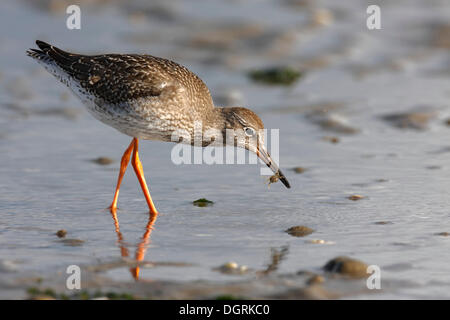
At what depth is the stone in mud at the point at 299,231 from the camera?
27.9 feet

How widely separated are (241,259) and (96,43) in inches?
406

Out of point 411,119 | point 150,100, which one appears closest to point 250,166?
point 150,100

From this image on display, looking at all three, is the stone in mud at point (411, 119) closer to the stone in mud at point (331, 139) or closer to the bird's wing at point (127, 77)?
the stone in mud at point (331, 139)

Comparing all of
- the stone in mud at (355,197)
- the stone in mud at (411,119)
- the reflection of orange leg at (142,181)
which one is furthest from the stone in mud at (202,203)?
the stone in mud at (411,119)

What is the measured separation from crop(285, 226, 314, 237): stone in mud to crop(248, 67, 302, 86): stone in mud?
6.99 m

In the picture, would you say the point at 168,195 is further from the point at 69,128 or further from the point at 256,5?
the point at 256,5

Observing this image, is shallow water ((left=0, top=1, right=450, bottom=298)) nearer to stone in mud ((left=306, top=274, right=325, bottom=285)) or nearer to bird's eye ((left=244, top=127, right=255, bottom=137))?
stone in mud ((left=306, top=274, right=325, bottom=285))

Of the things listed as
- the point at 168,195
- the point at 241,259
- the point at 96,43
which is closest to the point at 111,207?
the point at 168,195

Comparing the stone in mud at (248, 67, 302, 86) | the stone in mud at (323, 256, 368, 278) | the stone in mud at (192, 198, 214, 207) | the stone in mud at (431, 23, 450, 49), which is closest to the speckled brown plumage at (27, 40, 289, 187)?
the stone in mud at (192, 198, 214, 207)

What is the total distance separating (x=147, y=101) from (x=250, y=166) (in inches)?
88.8

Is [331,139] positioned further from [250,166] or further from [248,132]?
[248,132]

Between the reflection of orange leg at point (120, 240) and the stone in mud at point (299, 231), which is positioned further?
the stone in mud at point (299, 231)

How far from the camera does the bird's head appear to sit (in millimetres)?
9867

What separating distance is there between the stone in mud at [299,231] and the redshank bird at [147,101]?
1.29m
